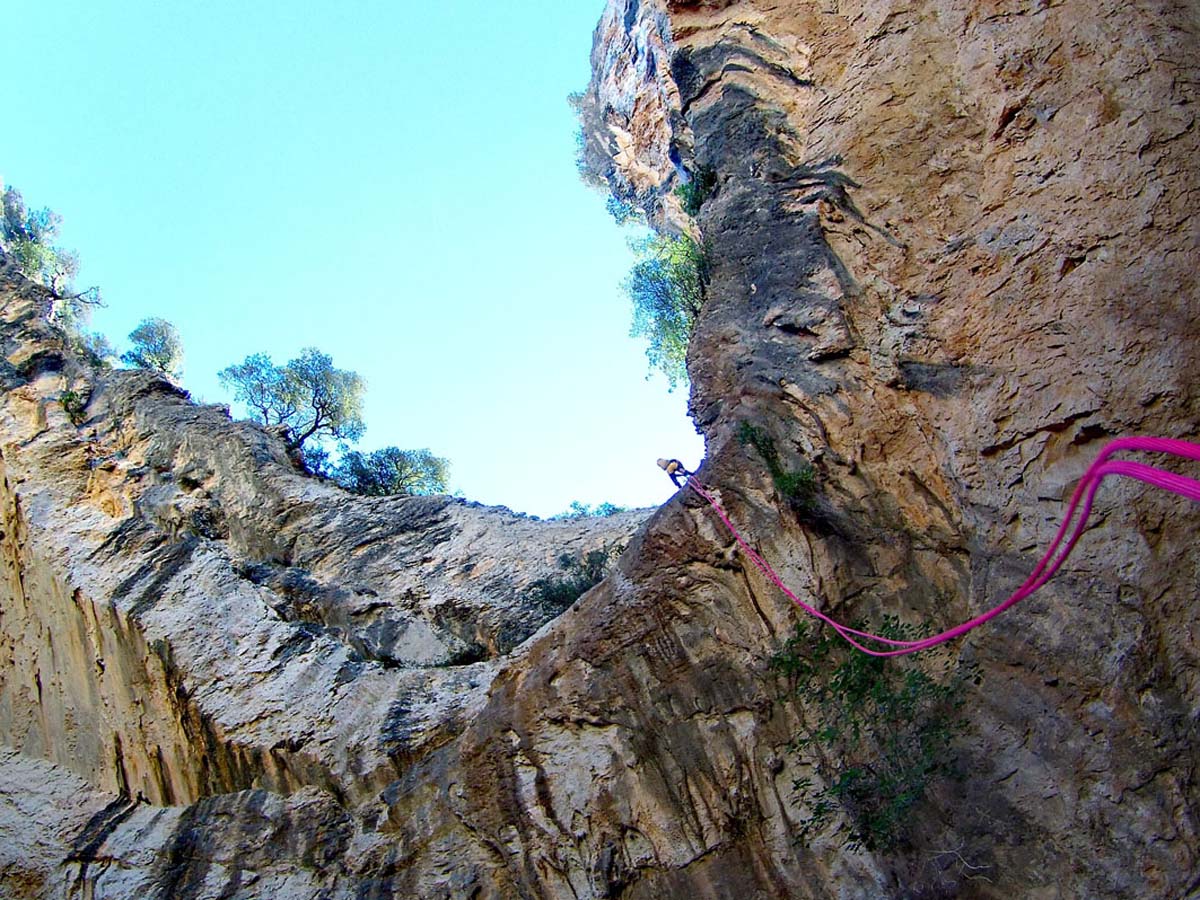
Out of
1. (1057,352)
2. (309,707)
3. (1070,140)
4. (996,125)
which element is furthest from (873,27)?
(309,707)

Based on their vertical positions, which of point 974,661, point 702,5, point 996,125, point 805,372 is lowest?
point 974,661

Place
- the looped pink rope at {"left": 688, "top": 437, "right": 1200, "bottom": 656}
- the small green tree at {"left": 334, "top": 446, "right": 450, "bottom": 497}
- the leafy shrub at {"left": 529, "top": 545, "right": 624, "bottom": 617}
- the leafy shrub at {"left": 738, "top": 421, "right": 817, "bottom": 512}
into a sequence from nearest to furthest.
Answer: the looped pink rope at {"left": 688, "top": 437, "right": 1200, "bottom": 656} → the leafy shrub at {"left": 738, "top": 421, "right": 817, "bottom": 512} → the leafy shrub at {"left": 529, "top": 545, "right": 624, "bottom": 617} → the small green tree at {"left": 334, "top": 446, "right": 450, "bottom": 497}

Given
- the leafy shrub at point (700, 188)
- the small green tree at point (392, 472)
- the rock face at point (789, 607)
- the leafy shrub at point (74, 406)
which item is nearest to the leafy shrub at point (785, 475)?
the rock face at point (789, 607)

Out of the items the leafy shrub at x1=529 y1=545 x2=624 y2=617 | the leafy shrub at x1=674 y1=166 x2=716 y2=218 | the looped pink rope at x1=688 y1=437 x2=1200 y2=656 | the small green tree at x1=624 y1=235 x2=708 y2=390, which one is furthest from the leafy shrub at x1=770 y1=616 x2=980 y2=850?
the small green tree at x1=624 y1=235 x2=708 y2=390

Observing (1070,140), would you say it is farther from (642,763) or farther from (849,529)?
(642,763)

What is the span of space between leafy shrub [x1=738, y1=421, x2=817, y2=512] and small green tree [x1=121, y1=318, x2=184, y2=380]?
20.8 meters

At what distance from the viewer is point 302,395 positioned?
922 inches

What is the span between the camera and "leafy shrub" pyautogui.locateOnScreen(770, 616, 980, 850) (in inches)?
285

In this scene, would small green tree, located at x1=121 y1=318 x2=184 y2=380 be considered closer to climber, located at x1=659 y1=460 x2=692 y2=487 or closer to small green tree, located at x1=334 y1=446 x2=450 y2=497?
small green tree, located at x1=334 y1=446 x2=450 y2=497

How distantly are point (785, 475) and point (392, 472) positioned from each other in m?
14.4

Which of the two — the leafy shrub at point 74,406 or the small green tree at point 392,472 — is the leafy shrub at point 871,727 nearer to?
the leafy shrub at point 74,406

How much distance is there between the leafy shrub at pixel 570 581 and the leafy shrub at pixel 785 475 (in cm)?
381

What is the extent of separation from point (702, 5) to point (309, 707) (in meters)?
12.5

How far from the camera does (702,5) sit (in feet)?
45.8
